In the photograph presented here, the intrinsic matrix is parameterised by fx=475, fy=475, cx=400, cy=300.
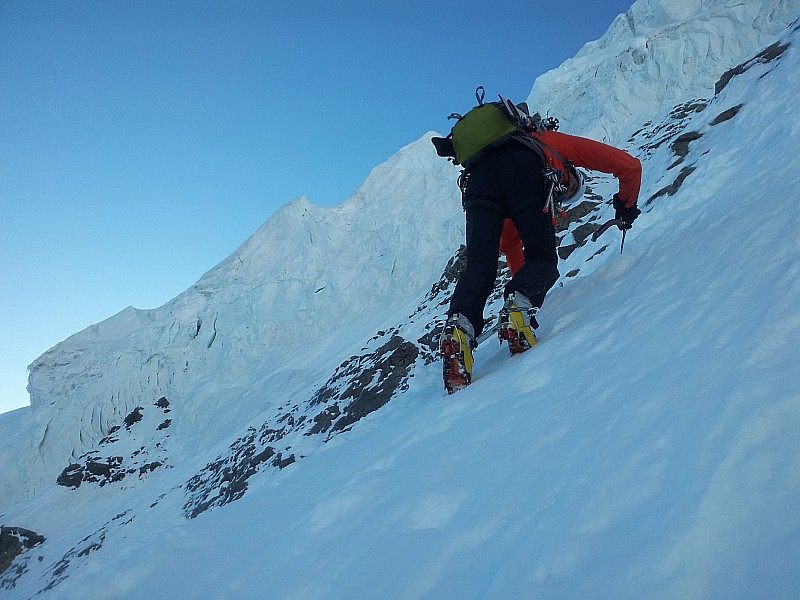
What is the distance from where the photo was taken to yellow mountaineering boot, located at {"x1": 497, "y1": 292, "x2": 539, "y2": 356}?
3.38 metres

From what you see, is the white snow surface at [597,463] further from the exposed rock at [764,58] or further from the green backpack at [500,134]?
the exposed rock at [764,58]

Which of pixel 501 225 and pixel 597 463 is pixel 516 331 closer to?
pixel 501 225

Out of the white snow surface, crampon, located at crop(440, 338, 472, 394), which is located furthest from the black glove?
crampon, located at crop(440, 338, 472, 394)

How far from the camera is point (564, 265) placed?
383 inches

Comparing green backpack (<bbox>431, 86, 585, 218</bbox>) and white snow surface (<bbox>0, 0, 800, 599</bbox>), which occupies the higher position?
green backpack (<bbox>431, 86, 585, 218</bbox>)

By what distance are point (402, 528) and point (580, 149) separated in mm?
3465

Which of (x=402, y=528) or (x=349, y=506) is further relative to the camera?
(x=349, y=506)

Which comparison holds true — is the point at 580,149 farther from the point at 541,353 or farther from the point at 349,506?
the point at 349,506

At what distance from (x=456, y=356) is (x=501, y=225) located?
1.12 metres

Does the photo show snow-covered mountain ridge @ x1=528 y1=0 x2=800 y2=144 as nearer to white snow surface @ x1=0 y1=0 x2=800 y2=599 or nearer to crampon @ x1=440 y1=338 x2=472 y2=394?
white snow surface @ x1=0 y1=0 x2=800 y2=599

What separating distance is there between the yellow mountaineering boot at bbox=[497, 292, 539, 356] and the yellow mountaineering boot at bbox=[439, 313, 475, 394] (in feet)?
0.96

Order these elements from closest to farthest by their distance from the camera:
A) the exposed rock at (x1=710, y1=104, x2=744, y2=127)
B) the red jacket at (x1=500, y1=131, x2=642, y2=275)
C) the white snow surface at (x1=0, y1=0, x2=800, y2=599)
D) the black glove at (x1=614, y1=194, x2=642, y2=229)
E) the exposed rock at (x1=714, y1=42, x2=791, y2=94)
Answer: the white snow surface at (x1=0, y1=0, x2=800, y2=599)
the red jacket at (x1=500, y1=131, x2=642, y2=275)
the black glove at (x1=614, y1=194, x2=642, y2=229)
the exposed rock at (x1=710, y1=104, x2=744, y2=127)
the exposed rock at (x1=714, y1=42, x2=791, y2=94)

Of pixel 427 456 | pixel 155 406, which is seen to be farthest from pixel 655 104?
pixel 155 406

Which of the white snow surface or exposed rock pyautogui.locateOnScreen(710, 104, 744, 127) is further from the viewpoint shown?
exposed rock pyautogui.locateOnScreen(710, 104, 744, 127)
